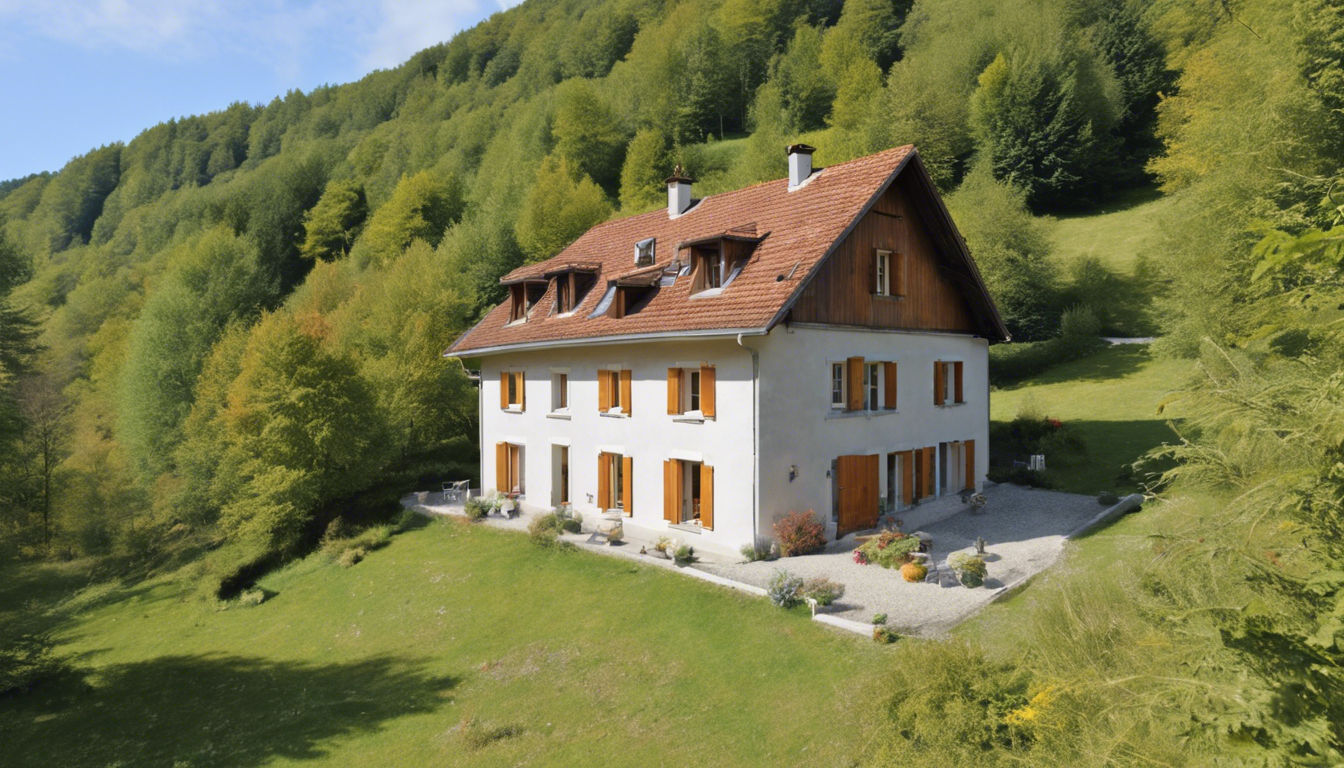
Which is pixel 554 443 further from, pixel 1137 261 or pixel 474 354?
pixel 1137 261

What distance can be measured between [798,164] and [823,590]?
1261cm

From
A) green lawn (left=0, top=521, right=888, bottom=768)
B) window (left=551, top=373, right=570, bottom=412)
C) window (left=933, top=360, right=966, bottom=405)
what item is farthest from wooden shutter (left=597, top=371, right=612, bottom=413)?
window (left=933, top=360, right=966, bottom=405)

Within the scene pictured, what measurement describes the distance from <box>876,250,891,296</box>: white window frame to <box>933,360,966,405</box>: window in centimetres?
356

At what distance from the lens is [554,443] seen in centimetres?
2405

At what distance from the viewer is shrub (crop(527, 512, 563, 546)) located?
69.4 feet

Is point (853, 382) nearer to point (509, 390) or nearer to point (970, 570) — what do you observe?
point (970, 570)

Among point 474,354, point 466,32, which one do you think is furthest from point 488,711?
point 466,32

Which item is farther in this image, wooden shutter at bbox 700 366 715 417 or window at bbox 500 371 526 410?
window at bbox 500 371 526 410

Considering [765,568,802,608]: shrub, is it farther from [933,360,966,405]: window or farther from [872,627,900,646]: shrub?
[933,360,966,405]: window

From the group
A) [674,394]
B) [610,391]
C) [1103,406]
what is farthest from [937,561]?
[1103,406]

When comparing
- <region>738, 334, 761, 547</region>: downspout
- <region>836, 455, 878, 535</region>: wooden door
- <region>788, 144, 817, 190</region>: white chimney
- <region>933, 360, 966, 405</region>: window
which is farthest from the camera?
<region>933, 360, 966, 405</region>: window

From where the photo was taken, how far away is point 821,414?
60.1ft

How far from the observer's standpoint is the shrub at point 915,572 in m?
15.6

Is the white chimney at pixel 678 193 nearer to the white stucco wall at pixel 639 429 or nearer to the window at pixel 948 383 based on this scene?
the white stucco wall at pixel 639 429
